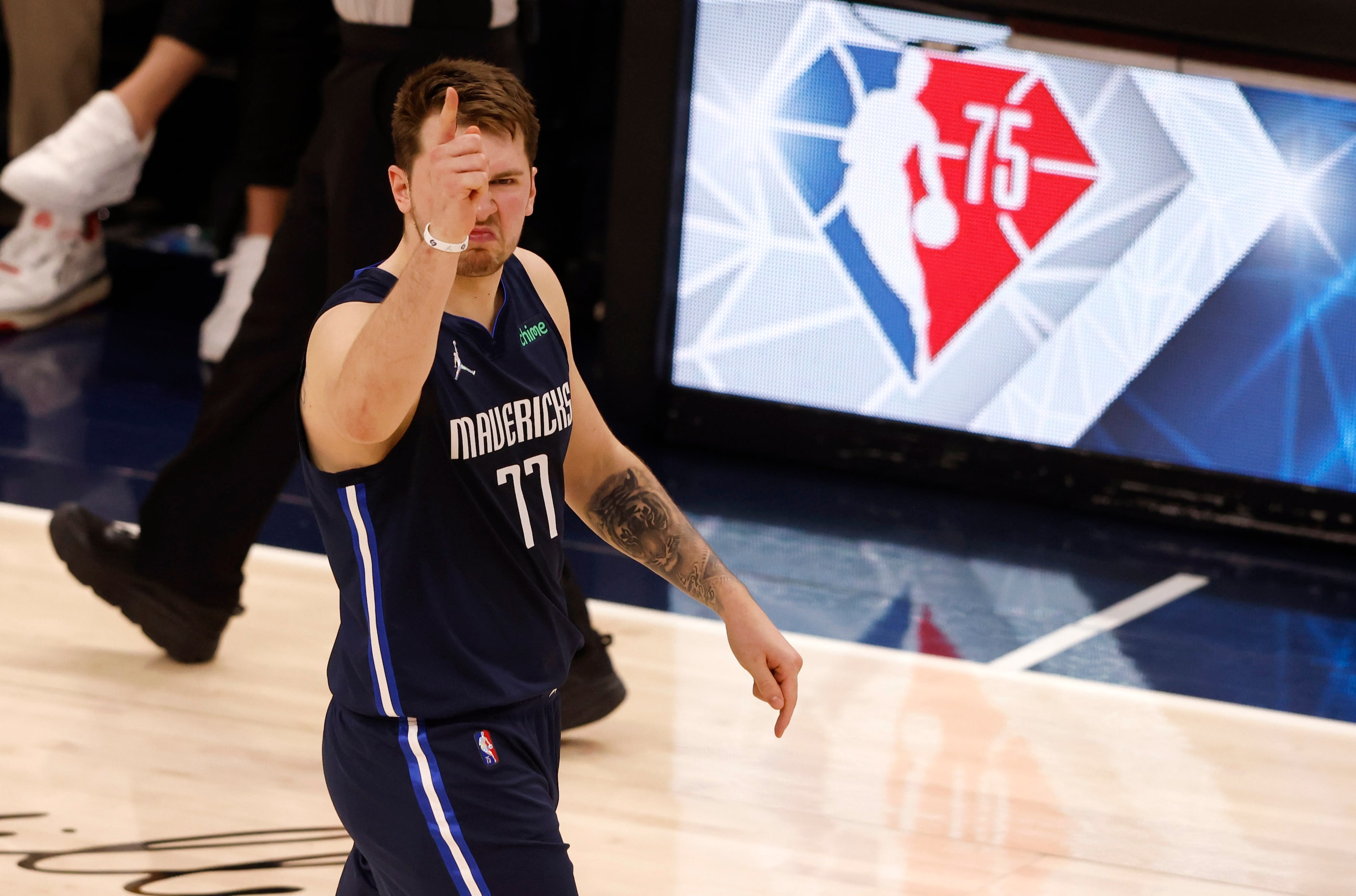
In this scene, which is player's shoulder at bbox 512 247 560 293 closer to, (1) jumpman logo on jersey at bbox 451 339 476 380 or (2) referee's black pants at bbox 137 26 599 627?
(1) jumpman logo on jersey at bbox 451 339 476 380

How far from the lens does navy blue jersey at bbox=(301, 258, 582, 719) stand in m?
1.83

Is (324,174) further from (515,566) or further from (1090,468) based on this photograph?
(1090,468)

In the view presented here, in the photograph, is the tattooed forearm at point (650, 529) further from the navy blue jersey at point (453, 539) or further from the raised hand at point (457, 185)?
the raised hand at point (457, 185)

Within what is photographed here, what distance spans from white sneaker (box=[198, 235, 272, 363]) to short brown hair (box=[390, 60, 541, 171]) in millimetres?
3552

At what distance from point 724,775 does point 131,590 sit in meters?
1.26

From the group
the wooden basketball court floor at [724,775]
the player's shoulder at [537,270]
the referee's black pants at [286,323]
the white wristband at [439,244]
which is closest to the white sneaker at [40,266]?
the wooden basketball court floor at [724,775]

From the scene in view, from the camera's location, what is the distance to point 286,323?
3135 millimetres

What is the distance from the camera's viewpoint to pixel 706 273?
15.3 ft

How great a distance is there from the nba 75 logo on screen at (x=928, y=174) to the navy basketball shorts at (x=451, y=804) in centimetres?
282

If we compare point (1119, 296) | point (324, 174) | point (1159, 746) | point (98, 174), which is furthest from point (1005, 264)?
point (98, 174)

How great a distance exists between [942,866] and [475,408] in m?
1.41

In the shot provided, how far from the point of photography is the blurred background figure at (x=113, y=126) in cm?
490

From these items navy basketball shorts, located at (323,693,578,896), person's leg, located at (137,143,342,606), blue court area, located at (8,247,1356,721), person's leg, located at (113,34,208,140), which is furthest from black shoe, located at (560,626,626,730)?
person's leg, located at (113,34,208,140)

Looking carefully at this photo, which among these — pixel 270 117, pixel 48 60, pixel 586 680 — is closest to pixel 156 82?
pixel 270 117
